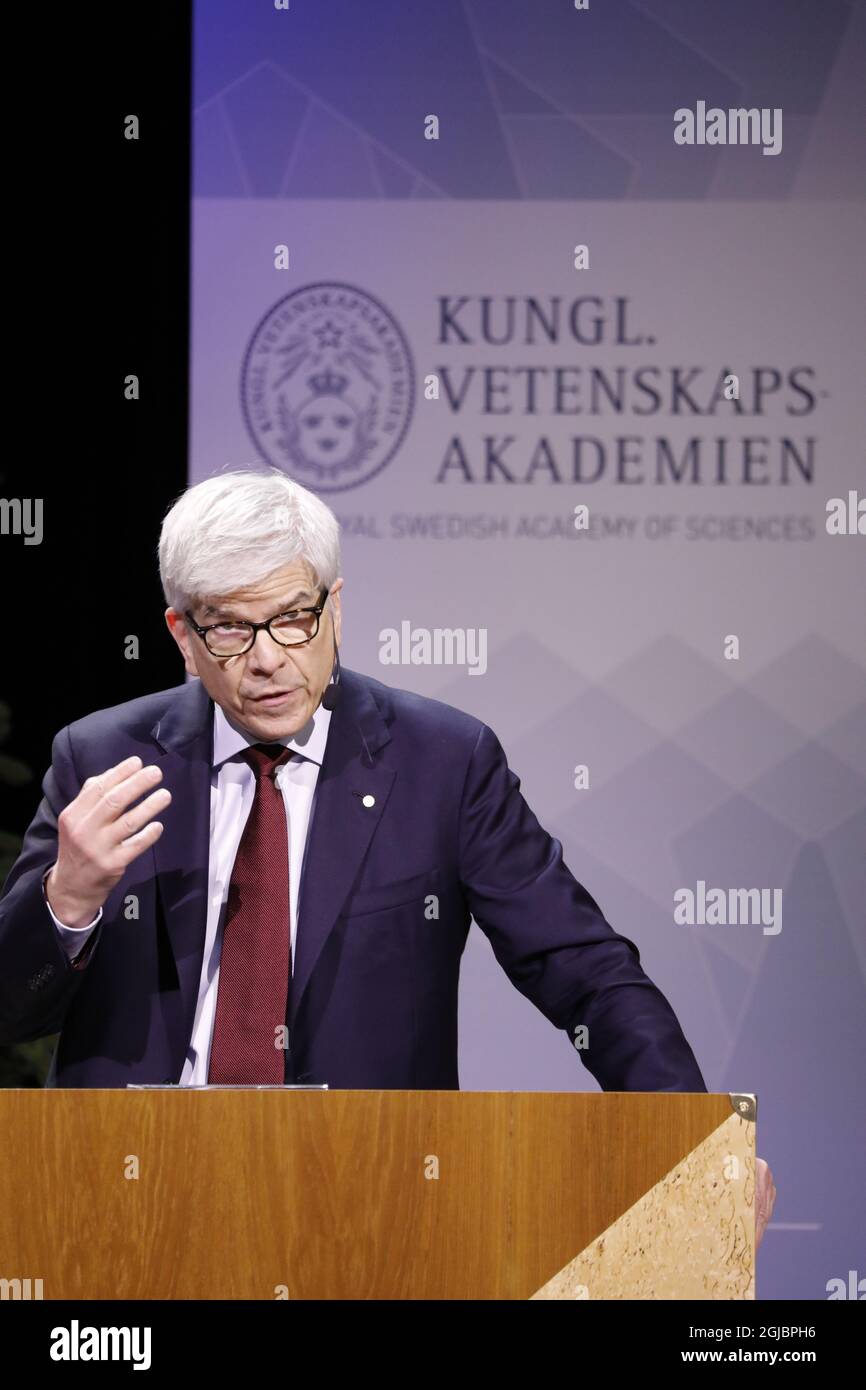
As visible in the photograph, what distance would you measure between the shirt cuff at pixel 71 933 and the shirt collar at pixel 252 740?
0.44 m

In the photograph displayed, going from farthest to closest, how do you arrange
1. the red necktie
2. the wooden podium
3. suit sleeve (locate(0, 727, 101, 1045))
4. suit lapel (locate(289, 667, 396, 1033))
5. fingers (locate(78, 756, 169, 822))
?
suit lapel (locate(289, 667, 396, 1033)) → the red necktie → suit sleeve (locate(0, 727, 101, 1045)) → fingers (locate(78, 756, 169, 822)) → the wooden podium

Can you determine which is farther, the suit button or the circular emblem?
the circular emblem

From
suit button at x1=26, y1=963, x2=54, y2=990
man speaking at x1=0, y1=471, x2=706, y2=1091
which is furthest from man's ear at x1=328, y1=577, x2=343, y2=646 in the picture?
suit button at x1=26, y1=963, x2=54, y2=990

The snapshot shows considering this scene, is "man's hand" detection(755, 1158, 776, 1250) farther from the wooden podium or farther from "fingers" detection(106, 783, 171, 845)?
"fingers" detection(106, 783, 171, 845)

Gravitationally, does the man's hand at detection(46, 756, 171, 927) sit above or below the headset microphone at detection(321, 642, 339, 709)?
below

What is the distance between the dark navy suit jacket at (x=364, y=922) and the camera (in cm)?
279

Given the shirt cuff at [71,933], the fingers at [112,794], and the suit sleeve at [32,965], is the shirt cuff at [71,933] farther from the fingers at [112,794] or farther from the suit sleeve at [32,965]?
the fingers at [112,794]

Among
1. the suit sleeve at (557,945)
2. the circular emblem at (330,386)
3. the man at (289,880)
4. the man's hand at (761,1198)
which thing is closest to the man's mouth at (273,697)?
the man at (289,880)

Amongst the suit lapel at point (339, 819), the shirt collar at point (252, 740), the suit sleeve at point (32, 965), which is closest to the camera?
the suit sleeve at point (32, 965)

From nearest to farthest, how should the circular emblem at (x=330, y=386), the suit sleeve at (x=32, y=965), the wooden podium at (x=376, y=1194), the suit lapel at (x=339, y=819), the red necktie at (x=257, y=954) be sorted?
the wooden podium at (x=376, y=1194)
the suit sleeve at (x=32, y=965)
the red necktie at (x=257, y=954)
the suit lapel at (x=339, y=819)
the circular emblem at (x=330, y=386)

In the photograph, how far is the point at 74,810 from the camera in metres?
2.51

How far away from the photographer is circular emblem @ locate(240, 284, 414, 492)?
4.20 meters
